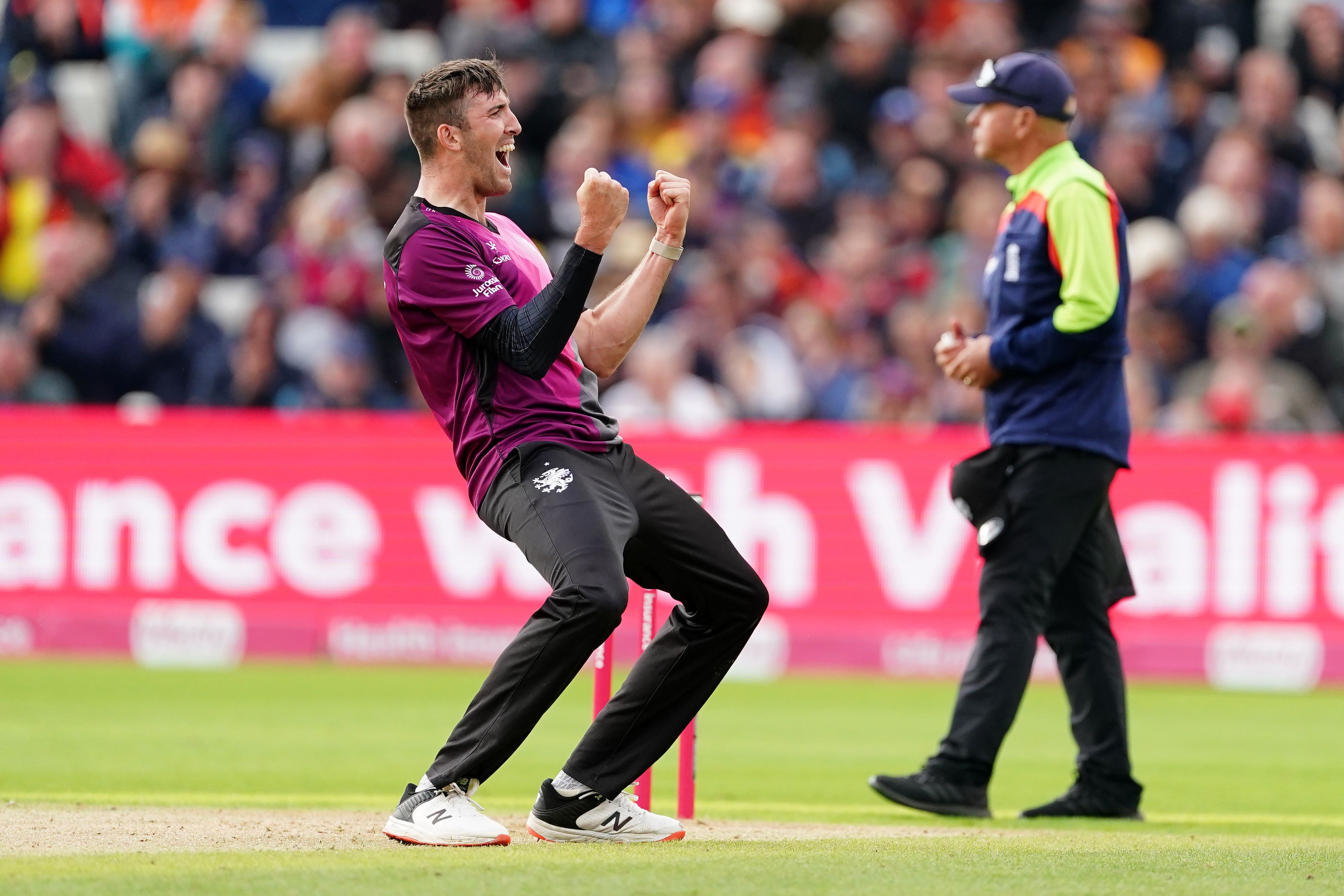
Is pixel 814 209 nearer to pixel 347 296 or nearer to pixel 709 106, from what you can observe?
pixel 709 106

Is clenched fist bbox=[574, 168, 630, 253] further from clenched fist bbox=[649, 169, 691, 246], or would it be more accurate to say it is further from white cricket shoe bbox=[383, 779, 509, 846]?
white cricket shoe bbox=[383, 779, 509, 846]

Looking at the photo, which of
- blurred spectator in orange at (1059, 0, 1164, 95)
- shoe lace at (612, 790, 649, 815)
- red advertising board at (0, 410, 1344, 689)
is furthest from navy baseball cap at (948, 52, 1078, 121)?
blurred spectator in orange at (1059, 0, 1164, 95)

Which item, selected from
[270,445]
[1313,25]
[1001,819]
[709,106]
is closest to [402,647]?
[270,445]

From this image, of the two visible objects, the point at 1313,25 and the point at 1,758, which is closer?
the point at 1,758

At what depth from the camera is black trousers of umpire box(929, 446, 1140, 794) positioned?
23.1 feet

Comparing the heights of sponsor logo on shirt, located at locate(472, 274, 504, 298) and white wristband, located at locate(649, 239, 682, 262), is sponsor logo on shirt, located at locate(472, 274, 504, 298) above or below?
below

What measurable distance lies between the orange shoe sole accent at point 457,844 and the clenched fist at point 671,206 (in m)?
1.89

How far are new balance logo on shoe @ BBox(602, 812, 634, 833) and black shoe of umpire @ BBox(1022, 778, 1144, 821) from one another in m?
1.90

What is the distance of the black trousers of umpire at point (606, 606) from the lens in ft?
18.2

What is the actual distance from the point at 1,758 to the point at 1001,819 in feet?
14.6

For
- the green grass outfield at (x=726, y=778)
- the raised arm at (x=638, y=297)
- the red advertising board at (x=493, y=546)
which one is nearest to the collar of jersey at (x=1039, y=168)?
the raised arm at (x=638, y=297)

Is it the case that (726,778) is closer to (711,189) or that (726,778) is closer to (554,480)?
(554,480)

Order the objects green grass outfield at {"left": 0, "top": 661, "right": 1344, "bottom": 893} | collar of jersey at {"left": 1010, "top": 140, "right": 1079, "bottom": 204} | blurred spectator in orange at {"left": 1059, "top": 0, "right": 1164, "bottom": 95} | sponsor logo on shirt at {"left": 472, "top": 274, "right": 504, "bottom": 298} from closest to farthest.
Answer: green grass outfield at {"left": 0, "top": 661, "right": 1344, "bottom": 893}, sponsor logo on shirt at {"left": 472, "top": 274, "right": 504, "bottom": 298}, collar of jersey at {"left": 1010, "top": 140, "right": 1079, "bottom": 204}, blurred spectator in orange at {"left": 1059, "top": 0, "right": 1164, "bottom": 95}

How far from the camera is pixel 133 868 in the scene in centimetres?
513
